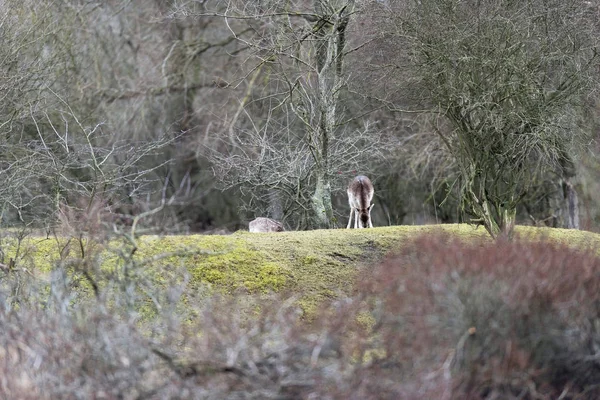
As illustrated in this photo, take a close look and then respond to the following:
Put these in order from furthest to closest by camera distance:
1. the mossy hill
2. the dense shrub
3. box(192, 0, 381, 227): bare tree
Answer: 1. box(192, 0, 381, 227): bare tree
2. the mossy hill
3. the dense shrub

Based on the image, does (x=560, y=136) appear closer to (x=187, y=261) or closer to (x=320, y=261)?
(x=320, y=261)

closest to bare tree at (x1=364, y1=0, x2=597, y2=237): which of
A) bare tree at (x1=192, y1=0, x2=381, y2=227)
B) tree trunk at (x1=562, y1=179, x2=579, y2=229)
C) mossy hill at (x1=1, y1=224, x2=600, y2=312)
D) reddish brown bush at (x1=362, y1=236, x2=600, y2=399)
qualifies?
mossy hill at (x1=1, y1=224, x2=600, y2=312)

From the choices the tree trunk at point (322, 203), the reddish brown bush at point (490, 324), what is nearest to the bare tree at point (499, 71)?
the tree trunk at point (322, 203)

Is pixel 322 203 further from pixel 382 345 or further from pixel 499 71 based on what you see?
pixel 382 345

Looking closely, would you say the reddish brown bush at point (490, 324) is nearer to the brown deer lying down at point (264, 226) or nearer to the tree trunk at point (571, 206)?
the brown deer lying down at point (264, 226)

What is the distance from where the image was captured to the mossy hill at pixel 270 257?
11195mm

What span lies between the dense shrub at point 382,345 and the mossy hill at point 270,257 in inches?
146

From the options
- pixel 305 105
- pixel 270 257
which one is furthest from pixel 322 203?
pixel 270 257

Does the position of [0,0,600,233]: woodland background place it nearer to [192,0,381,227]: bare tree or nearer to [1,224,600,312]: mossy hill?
[192,0,381,227]: bare tree

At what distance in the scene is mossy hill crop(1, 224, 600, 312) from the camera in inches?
441

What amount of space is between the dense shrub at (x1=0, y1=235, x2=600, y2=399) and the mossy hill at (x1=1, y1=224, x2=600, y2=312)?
370 cm

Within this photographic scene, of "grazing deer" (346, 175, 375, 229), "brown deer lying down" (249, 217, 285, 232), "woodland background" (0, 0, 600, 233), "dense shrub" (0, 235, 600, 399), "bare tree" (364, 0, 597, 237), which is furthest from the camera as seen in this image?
"grazing deer" (346, 175, 375, 229)

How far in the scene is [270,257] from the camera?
12.0 metres

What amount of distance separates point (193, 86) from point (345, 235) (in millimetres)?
10804
